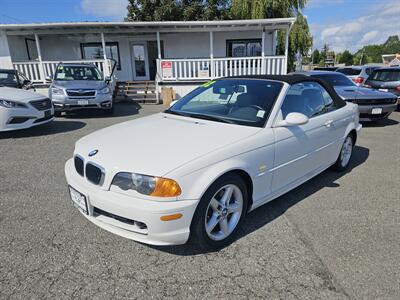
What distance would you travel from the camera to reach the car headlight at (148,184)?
2.20 metres

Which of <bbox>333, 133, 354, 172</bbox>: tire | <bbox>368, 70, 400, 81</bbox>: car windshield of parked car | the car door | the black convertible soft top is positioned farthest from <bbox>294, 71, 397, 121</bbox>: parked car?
the car door

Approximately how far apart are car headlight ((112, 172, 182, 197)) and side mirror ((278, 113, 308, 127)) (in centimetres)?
143

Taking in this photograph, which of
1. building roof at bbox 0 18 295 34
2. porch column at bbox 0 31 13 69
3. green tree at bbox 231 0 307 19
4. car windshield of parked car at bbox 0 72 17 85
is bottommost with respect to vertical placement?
car windshield of parked car at bbox 0 72 17 85

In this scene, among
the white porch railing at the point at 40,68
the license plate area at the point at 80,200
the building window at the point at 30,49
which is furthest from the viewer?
the building window at the point at 30,49

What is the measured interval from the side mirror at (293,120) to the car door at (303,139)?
72 mm

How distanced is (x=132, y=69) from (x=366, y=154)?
1304 centimetres

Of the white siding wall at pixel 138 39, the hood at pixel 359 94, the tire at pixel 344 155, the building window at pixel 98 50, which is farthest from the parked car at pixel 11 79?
the hood at pixel 359 94

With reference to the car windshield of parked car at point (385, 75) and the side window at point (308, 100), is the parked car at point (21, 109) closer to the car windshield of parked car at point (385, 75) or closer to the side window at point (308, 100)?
the side window at point (308, 100)

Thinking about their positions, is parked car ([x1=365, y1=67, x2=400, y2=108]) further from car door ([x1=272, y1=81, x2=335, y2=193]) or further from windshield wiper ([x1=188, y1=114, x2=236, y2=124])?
windshield wiper ([x1=188, y1=114, x2=236, y2=124])

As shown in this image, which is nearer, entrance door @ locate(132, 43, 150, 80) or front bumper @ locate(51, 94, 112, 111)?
front bumper @ locate(51, 94, 112, 111)

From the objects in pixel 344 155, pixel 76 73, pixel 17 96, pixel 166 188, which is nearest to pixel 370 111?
pixel 344 155

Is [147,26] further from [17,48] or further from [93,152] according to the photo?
[93,152]

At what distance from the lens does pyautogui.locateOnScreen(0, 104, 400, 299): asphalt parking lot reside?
2.20 m

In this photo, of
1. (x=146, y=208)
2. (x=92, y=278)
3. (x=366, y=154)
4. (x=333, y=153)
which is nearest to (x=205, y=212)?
(x=146, y=208)
